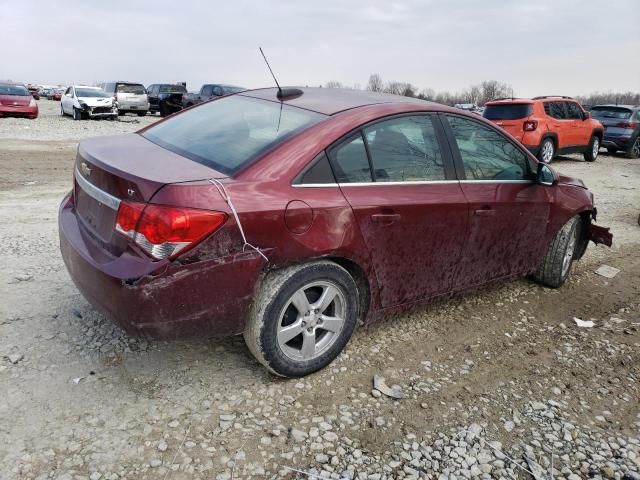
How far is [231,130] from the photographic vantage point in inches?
124

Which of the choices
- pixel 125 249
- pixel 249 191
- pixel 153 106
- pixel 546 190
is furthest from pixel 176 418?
pixel 153 106

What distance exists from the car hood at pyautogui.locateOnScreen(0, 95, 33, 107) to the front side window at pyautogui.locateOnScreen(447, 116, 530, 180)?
2075 centimetres

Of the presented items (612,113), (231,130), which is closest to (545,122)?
(612,113)

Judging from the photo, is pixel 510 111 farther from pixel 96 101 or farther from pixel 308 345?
pixel 96 101

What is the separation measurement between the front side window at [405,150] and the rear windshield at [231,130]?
39cm

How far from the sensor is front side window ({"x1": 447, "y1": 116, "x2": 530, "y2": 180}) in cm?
352

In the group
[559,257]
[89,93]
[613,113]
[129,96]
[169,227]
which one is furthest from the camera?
[129,96]

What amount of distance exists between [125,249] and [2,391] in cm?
106

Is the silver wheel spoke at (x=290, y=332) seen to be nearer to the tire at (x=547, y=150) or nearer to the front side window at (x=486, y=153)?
the front side window at (x=486, y=153)

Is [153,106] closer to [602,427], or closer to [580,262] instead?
[580,262]

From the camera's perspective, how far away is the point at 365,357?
10.7 ft

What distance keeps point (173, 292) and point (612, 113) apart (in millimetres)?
17563

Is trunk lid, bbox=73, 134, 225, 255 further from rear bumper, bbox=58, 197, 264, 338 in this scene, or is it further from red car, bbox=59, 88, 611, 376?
rear bumper, bbox=58, 197, 264, 338

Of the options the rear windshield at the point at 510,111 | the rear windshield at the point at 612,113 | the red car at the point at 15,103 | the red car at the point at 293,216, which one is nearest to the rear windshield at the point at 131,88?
the red car at the point at 15,103
